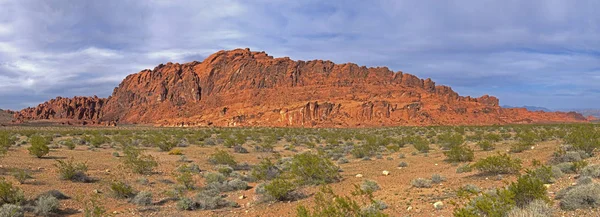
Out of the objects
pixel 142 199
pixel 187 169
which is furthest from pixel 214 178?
pixel 142 199

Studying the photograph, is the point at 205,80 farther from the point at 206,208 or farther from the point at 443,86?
the point at 206,208

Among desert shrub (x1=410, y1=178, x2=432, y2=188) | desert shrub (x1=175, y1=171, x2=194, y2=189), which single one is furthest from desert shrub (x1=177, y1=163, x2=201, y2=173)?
desert shrub (x1=410, y1=178, x2=432, y2=188)

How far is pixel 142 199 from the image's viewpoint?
12.0m

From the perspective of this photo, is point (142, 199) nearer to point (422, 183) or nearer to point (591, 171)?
point (422, 183)

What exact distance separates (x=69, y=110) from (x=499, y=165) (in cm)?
15224

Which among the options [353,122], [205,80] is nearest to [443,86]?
[353,122]

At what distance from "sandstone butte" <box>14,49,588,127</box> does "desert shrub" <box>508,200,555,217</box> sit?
248 ft

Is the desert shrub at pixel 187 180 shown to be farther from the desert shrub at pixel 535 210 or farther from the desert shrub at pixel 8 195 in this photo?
the desert shrub at pixel 535 210

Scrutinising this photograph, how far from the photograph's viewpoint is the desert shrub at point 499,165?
41.3ft

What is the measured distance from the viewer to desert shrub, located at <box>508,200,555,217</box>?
21.1ft

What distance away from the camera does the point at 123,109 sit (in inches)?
5266

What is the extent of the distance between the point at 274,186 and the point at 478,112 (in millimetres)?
92412

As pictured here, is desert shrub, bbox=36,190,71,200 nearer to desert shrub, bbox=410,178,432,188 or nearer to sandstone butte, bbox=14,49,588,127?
desert shrub, bbox=410,178,432,188

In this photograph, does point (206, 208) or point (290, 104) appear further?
point (290, 104)
